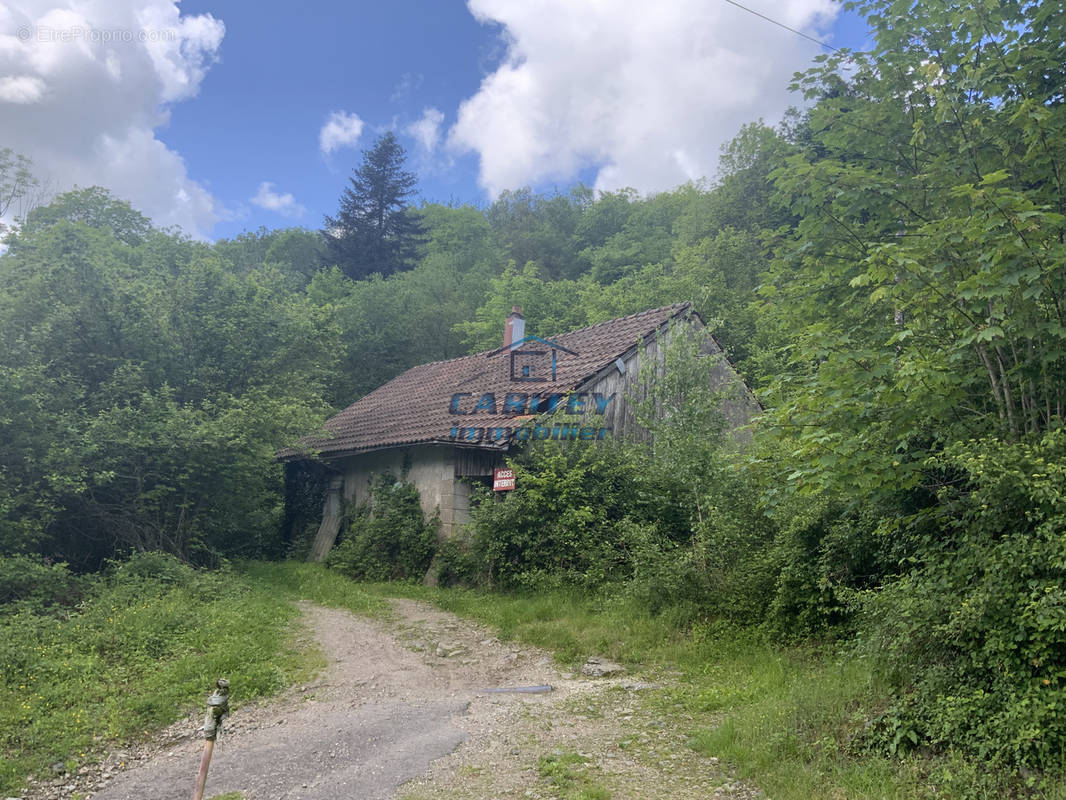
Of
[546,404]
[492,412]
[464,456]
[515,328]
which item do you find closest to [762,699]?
[546,404]

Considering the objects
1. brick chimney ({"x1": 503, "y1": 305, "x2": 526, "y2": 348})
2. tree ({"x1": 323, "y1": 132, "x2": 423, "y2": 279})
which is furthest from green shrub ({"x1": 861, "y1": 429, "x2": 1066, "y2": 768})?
tree ({"x1": 323, "y1": 132, "x2": 423, "y2": 279})

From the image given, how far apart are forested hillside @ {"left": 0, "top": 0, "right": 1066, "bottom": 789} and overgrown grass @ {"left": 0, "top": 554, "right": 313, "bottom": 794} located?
102 inches

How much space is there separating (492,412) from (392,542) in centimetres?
333

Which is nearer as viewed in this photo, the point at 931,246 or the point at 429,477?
the point at 931,246

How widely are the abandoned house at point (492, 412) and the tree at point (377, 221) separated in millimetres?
18868

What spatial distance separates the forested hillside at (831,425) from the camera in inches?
181

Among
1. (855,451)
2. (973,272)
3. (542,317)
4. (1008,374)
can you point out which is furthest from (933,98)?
(542,317)

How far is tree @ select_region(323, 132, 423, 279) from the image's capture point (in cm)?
3684

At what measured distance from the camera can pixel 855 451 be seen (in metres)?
5.20

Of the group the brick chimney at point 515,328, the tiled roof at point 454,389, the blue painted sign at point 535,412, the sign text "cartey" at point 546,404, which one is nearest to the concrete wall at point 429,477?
the tiled roof at point 454,389

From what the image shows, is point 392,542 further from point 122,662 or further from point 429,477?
point 122,662

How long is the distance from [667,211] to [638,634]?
34004mm

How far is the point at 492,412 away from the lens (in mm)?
14078

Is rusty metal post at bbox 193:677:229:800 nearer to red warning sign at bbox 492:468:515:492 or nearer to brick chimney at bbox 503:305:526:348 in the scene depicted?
red warning sign at bbox 492:468:515:492
